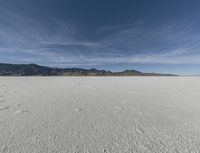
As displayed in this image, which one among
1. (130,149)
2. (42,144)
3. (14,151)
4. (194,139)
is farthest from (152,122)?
(14,151)

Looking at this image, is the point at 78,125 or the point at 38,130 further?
the point at 78,125

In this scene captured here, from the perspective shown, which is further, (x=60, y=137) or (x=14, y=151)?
(x=60, y=137)

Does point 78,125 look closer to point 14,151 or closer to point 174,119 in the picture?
point 14,151

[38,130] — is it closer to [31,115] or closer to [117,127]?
[31,115]

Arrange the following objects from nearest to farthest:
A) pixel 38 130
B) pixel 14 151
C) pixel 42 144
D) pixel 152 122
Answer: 1. pixel 14 151
2. pixel 42 144
3. pixel 38 130
4. pixel 152 122

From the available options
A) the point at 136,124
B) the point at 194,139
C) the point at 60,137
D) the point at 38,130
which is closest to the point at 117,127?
the point at 136,124

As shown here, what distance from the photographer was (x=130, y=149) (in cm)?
190

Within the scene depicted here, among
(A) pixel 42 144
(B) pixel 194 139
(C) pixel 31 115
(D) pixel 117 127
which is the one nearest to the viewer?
(A) pixel 42 144

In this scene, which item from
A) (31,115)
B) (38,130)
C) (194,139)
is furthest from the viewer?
(31,115)

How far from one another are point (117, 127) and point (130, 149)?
765mm

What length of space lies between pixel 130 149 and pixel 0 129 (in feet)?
8.02

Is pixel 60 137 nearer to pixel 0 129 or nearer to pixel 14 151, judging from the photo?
pixel 14 151

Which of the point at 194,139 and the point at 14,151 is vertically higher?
the point at 194,139

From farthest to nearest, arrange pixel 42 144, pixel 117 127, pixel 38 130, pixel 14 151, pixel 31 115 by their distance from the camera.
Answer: pixel 31 115 → pixel 117 127 → pixel 38 130 → pixel 42 144 → pixel 14 151
